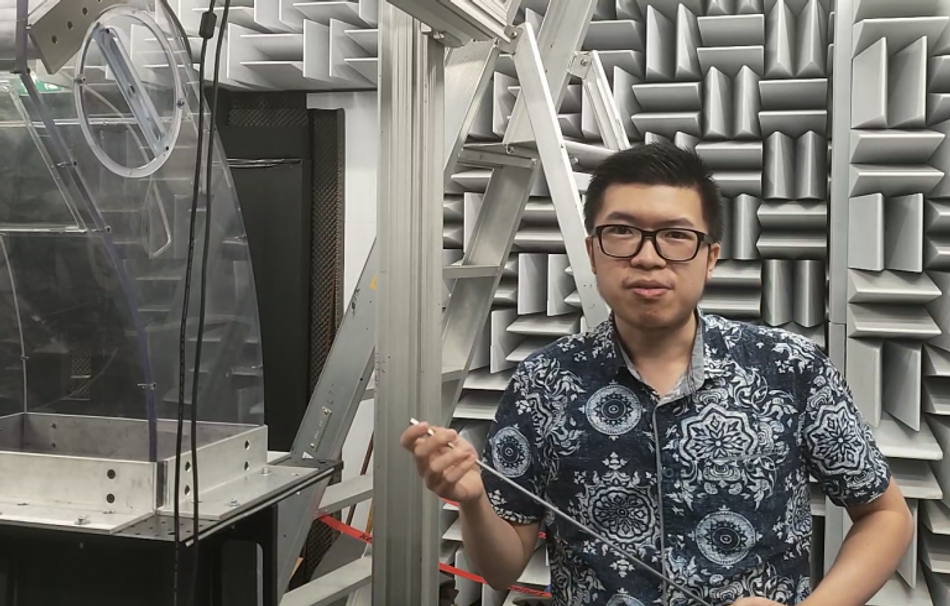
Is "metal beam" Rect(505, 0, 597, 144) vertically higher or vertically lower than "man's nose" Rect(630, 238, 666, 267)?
higher

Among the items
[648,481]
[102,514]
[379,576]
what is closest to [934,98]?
[648,481]

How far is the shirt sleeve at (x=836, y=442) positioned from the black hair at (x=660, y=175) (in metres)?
0.26

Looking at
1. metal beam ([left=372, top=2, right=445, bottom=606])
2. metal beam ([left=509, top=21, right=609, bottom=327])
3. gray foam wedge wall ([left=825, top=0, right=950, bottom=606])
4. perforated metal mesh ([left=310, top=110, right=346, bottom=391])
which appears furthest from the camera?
perforated metal mesh ([left=310, top=110, right=346, bottom=391])

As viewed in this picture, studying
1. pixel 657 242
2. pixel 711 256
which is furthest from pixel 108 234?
pixel 711 256

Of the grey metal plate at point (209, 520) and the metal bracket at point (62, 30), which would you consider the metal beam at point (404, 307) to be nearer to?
the grey metal plate at point (209, 520)

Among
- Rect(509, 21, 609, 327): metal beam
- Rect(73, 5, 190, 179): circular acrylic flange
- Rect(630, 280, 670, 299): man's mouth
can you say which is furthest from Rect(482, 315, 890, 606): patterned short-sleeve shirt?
Rect(73, 5, 190, 179): circular acrylic flange

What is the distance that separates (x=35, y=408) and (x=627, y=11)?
2.02 metres

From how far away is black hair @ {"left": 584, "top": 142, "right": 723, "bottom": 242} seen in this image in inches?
46.6

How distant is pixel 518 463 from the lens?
117 centimetres

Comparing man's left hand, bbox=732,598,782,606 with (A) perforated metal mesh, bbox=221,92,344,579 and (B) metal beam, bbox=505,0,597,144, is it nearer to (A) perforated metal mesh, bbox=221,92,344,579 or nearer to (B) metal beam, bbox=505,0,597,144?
(B) metal beam, bbox=505,0,597,144

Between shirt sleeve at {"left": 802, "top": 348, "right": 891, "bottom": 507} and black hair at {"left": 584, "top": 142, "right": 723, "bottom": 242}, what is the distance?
0.85 ft

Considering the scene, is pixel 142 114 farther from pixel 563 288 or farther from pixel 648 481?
pixel 563 288

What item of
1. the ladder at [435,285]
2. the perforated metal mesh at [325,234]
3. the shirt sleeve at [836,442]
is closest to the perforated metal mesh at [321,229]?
the perforated metal mesh at [325,234]

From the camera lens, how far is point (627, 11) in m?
2.48
